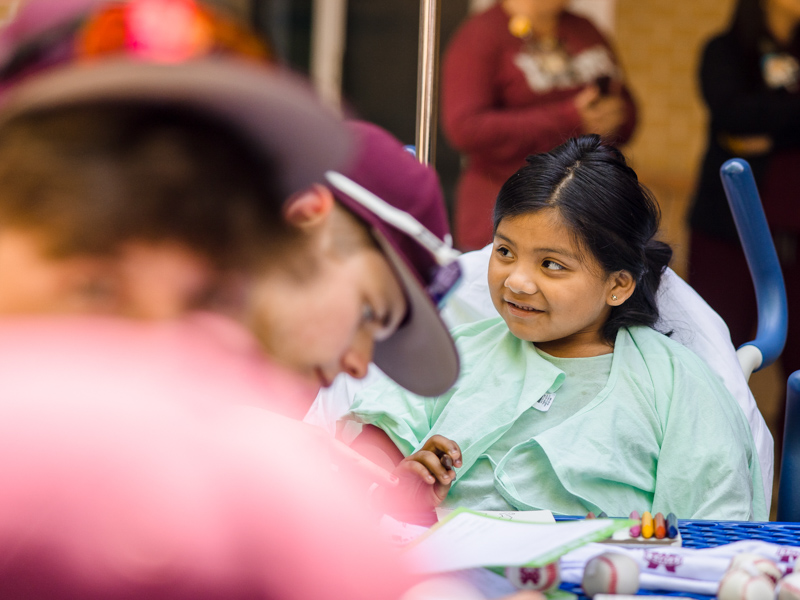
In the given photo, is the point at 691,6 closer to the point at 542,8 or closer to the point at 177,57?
the point at 542,8

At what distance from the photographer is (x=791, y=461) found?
1202 millimetres

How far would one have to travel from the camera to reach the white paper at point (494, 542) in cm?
76

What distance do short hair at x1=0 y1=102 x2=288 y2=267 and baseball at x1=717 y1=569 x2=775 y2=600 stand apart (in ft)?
1.87

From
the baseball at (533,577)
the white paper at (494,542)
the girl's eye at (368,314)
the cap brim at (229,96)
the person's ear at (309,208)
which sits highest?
the cap brim at (229,96)

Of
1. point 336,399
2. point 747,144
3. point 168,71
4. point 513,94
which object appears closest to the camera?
point 168,71

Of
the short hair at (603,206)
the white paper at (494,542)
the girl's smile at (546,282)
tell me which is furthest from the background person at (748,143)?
the white paper at (494,542)

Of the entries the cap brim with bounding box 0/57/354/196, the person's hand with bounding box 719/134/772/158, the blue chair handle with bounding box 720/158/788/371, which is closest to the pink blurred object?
the cap brim with bounding box 0/57/354/196

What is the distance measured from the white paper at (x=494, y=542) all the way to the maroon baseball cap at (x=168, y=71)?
37 cm

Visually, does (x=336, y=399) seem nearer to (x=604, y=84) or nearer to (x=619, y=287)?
(x=619, y=287)

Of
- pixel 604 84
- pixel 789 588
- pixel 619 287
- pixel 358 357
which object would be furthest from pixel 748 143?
pixel 358 357

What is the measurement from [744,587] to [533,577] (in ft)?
0.59

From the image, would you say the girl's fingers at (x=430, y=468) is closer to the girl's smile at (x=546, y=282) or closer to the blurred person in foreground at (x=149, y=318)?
the girl's smile at (x=546, y=282)

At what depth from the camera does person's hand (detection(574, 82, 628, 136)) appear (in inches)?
92.4

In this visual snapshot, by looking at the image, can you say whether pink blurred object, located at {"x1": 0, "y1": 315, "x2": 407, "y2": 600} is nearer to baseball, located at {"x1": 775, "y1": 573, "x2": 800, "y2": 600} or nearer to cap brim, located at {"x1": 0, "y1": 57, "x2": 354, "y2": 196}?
cap brim, located at {"x1": 0, "y1": 57, "x2": 354, "y2": 196}
